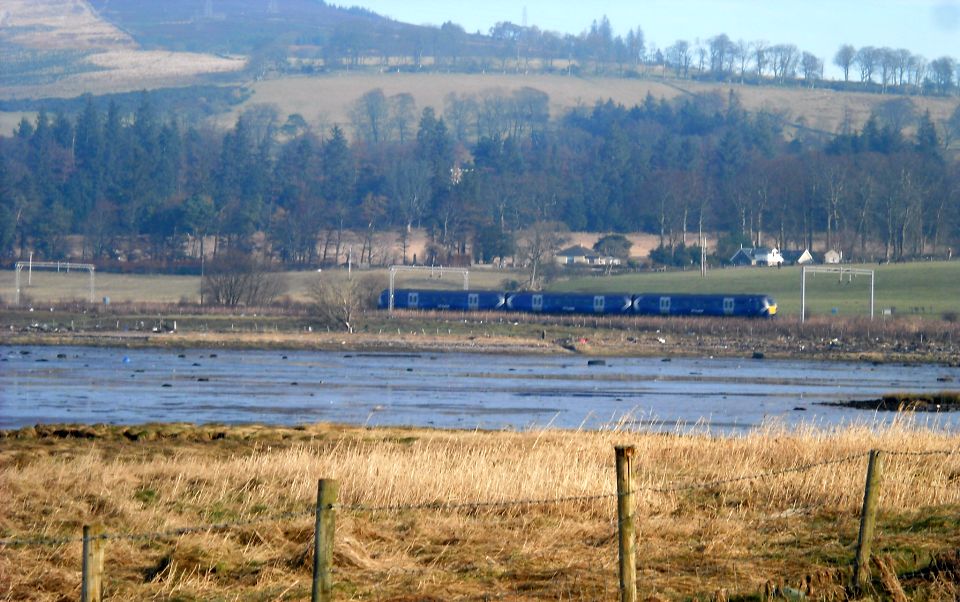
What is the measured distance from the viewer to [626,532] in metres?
10.7

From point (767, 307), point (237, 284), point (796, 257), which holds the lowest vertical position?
point (796, 257)

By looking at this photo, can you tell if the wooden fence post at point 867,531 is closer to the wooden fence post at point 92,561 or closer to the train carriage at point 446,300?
the wooden fence post at point 92,561

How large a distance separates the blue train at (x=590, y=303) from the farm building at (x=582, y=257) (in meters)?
40.0

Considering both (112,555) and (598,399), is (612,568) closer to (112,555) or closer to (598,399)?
(112,555)

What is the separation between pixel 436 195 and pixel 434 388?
10541 centimetres

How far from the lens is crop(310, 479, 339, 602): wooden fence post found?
993 cm

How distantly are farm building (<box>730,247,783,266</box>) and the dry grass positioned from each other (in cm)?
10756

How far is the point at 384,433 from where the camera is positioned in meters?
25.8

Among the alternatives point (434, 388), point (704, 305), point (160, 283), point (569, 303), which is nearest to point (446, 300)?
point (569, 303)

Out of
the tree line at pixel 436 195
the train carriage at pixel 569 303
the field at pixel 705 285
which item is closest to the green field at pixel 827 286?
the field at pixel 705 285

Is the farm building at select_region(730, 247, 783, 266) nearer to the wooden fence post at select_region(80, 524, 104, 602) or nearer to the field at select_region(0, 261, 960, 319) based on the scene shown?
Result: the field at select_region(0, 261, 960, 319)

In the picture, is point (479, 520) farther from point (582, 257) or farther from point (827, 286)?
point (582, 257)

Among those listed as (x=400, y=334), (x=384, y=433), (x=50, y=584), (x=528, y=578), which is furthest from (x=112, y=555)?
(x=400, y=334)

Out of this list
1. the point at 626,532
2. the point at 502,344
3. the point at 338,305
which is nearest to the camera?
the point at 626,532
